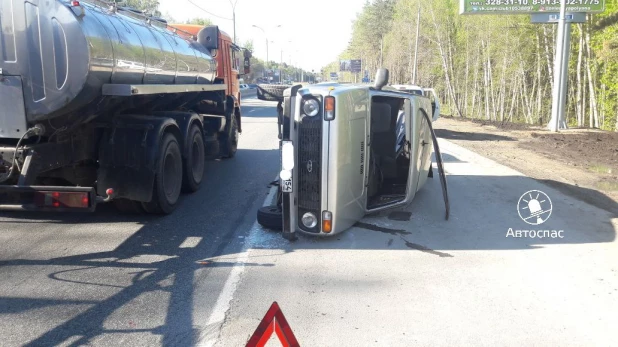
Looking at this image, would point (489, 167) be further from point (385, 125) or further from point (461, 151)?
point (385, 125)

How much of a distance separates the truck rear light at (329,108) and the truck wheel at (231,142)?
654 centimetres

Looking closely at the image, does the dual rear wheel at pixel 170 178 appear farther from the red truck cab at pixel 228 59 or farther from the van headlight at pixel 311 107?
the red truck cab at pixel 228 59

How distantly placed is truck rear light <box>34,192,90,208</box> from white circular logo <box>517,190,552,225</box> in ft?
18.7

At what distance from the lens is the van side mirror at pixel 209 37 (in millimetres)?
11719

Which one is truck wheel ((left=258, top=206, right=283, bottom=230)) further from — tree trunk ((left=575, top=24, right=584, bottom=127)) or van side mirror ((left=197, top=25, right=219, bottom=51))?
tree trunk ((left=575, top=24, right=584, bottom=127))

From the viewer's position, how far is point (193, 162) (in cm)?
930

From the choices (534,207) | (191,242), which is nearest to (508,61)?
(534,207)

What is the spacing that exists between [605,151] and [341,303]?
43.7ft

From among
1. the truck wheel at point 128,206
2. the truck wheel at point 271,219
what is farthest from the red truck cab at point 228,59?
the truck wheel at point 271,219

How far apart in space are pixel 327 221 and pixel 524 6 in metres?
21.3

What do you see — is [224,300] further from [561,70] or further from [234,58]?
[561,70]

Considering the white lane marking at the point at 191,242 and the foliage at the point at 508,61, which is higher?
the foliage at the point at 508,61

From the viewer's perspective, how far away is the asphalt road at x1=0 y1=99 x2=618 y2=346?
13.6ft

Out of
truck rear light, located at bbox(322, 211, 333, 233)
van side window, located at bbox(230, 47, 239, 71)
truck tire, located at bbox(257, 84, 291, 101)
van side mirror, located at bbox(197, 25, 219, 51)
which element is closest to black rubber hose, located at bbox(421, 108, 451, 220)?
truck rear light, located at bbox(322, 211, 333, 233)
